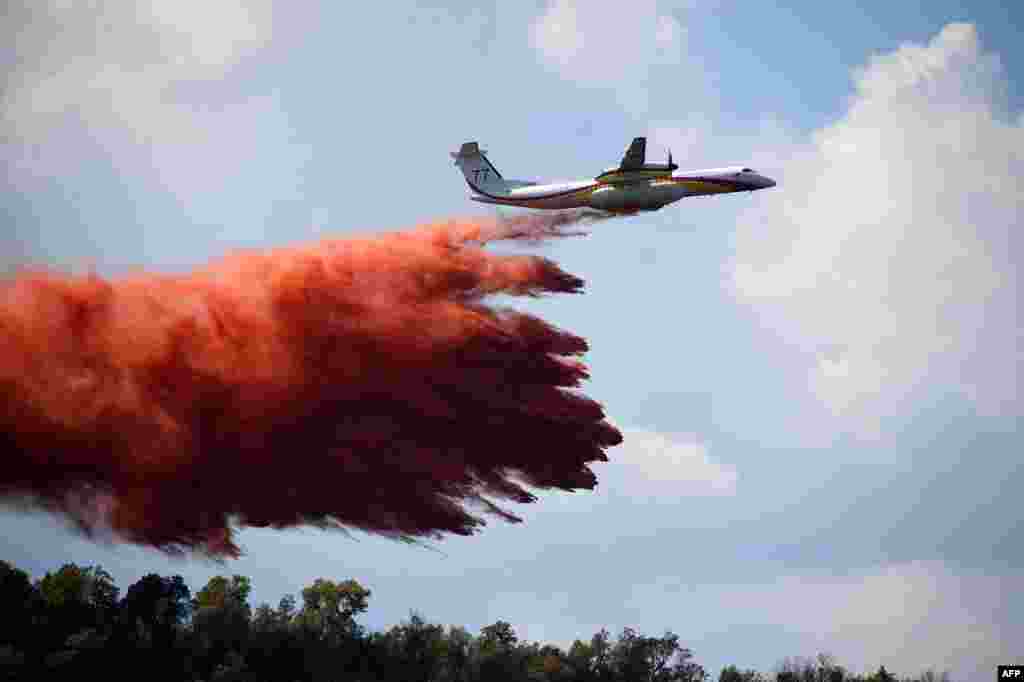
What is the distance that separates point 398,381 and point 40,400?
12.0 metres

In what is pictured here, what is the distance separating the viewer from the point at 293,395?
57.6 meters

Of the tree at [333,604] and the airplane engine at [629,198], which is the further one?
the tree at [333,604]

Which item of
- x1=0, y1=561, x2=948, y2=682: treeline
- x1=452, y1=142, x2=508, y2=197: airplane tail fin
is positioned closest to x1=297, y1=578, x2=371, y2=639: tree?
x1=0, y1=561, x2=948, y2=682: treeline

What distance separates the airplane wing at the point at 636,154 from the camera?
2518 inches

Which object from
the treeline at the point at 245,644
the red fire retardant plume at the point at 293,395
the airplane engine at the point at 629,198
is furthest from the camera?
the treeline at the point at 245,644

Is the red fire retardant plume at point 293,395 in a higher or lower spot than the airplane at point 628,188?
lower

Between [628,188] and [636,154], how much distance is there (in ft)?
4.33

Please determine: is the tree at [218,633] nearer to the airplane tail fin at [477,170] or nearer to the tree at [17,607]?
the tree at [17,607]

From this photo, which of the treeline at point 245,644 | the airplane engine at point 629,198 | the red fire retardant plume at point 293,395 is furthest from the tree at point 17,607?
the airplane engine at point 629,198

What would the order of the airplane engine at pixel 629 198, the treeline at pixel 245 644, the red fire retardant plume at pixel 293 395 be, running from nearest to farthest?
the red fire retardant plume at pixel 293 395 < the airplane engine at pixel 629 198 < the treeline at pixel 245 644

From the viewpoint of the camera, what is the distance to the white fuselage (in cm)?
6406

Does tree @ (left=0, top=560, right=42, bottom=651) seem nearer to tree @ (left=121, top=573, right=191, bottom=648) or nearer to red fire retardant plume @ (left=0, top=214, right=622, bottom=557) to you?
tree @ (left=121, top=573, right=191, bottom=648)

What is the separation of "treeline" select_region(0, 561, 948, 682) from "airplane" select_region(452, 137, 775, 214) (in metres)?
32.9

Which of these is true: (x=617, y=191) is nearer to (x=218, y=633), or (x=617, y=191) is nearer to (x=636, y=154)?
(x=636, y=154)
